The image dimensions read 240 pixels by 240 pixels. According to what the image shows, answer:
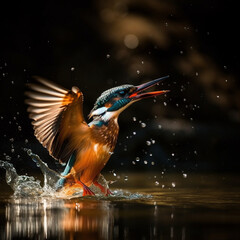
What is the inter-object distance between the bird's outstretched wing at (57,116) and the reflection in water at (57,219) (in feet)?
1.91

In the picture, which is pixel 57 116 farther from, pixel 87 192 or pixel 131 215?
pixel 131 215

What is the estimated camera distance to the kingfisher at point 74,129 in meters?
5.18

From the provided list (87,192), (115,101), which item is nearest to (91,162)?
(87,192)

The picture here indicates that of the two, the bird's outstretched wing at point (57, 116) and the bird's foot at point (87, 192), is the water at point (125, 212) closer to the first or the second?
the bird's foot at point (87, 192)

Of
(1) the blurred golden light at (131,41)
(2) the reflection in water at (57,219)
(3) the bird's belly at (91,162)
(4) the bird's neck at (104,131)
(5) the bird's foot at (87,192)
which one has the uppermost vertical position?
(1) the blurred golden light at (131,41)

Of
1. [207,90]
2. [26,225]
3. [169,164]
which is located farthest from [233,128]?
[26,225]

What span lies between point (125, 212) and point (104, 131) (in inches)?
47.0

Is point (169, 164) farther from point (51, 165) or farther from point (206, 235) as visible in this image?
point (206, 235)

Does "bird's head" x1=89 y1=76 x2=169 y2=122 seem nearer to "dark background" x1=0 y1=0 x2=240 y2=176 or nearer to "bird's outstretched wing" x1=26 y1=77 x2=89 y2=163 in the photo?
"bird's outstretched wing" x1=26 y1=77 x2=89 y2=163

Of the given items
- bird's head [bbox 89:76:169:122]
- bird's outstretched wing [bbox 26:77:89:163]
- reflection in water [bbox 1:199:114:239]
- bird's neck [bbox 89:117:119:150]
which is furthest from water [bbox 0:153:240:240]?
bird's head [bbox 89:76:169:122]

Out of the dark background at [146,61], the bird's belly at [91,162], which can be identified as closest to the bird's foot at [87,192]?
the bird's belly at [91,162]

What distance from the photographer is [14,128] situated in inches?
457

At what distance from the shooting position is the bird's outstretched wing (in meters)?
5.09

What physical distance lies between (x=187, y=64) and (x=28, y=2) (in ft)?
11.2
